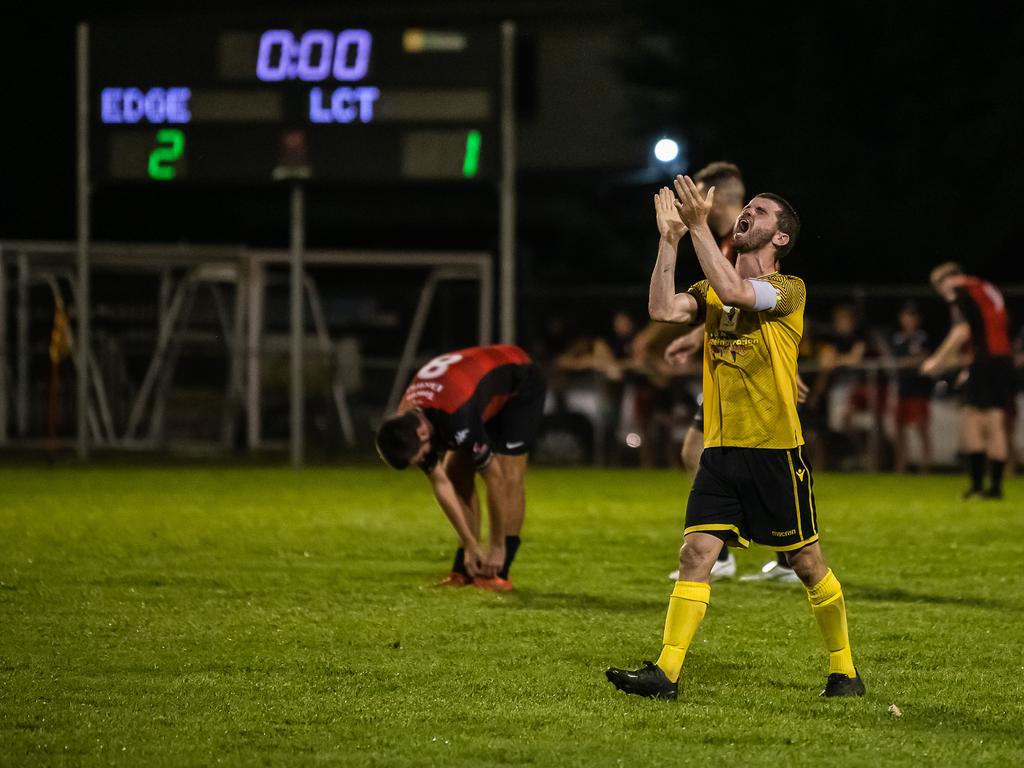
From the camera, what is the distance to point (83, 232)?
61.8 ft

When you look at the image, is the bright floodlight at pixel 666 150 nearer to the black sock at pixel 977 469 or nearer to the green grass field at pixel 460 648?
the green grass field at pixel 460 648

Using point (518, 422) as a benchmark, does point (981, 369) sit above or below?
above

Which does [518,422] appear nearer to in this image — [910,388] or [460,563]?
[460,563]

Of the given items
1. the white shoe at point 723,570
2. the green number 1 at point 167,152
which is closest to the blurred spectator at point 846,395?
the green number 1 at point 167,152

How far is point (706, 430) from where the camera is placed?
21.3ft

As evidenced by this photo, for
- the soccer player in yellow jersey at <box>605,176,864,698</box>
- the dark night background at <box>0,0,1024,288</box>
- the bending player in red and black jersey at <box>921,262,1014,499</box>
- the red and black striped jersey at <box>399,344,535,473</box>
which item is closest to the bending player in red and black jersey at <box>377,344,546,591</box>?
the red and black striped jersey at <box>399,344,535,473</box>

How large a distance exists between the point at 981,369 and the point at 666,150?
3233 millimetres

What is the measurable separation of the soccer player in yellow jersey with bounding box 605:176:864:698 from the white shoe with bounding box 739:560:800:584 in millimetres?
3134

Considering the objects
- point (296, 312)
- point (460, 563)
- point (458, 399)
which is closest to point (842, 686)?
point (458, 399)

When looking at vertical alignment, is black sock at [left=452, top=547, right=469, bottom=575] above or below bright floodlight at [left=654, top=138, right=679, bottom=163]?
below

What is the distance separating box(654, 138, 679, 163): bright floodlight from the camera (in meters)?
14.9

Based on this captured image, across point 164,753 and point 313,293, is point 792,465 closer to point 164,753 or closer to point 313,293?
point 164,753

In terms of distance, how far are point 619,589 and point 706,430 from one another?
113 inches

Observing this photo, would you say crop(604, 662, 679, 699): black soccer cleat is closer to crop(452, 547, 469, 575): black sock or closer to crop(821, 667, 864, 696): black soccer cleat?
crop(821, 667, 864, 696): black soccer cleat
